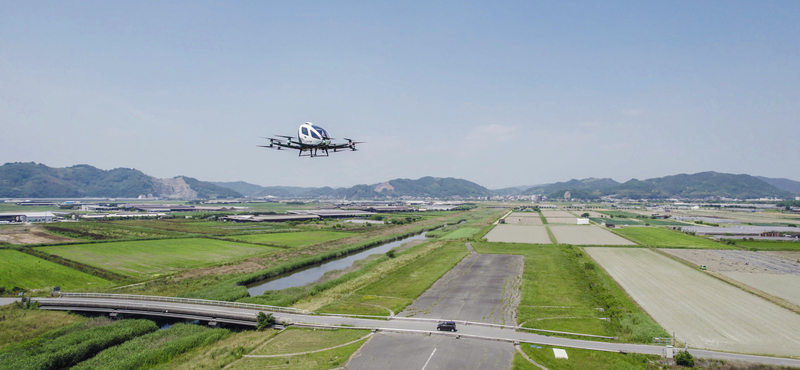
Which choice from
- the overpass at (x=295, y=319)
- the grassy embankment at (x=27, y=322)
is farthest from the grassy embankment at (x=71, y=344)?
the overpass at (x=295, y=319)

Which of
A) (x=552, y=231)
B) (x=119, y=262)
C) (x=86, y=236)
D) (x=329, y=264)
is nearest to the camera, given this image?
(x=119, y=262)

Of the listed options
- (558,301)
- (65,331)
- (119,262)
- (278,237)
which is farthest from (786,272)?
(119,262)

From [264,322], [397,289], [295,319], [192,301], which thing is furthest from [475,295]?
[192,301]

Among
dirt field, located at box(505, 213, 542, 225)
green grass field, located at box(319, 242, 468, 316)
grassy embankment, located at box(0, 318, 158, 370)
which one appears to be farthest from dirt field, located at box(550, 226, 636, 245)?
grassy embankment, located at box(0, 318, 158, 370)

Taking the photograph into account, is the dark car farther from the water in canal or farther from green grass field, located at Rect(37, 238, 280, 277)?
green grass field, located at Rect(37, 238, 280, 277)

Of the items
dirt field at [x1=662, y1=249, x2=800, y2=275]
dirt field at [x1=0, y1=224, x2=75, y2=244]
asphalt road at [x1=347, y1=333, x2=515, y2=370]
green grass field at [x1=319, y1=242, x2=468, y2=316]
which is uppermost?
dirt field at [x1=0, y1=224, x2=75, y2=244]

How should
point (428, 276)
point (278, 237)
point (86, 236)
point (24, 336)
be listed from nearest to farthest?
point (24, 336) < point (428, 276) < point (86, 236) < point (278, 237)

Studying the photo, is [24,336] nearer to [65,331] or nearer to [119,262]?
[65,331]
